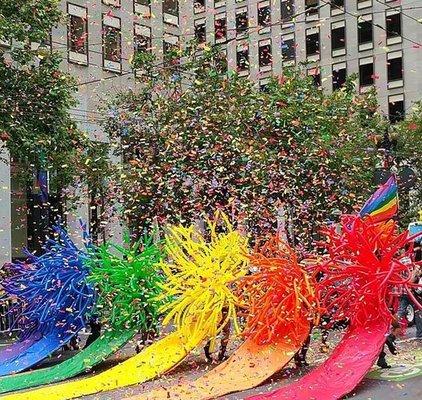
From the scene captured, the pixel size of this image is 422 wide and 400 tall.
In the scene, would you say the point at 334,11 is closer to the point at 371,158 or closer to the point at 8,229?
the point at 371,158

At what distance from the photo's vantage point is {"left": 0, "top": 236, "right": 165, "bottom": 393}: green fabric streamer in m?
10.7

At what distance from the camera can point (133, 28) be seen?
2794 cm

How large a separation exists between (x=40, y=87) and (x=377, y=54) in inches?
1158

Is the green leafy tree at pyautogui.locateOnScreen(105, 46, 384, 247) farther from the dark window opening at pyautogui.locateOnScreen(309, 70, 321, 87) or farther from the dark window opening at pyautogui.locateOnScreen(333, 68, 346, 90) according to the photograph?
the dark window opening at pyautogui.locateOnScreen(333, 68, 346, 90)

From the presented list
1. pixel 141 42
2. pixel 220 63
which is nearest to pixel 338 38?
pixel 141 42

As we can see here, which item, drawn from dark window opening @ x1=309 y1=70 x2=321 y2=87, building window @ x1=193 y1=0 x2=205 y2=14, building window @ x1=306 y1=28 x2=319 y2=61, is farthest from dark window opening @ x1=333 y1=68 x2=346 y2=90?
building window @ x1=193 y1=0 x2=205 y2=14

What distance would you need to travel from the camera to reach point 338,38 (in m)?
43.3

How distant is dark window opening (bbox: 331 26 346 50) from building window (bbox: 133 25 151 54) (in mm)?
17481

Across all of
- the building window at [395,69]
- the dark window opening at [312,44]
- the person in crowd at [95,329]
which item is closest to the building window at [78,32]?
the person in crowd at [95,329]

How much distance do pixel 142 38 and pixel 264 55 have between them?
11063 millimetres

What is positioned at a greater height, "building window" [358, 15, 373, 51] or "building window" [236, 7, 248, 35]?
"building window" [358, 15, 373, 51]

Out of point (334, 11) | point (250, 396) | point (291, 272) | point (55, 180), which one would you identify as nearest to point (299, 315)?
point (291, 272)

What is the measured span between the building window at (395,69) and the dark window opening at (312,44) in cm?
398

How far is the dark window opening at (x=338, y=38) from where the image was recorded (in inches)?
1699
